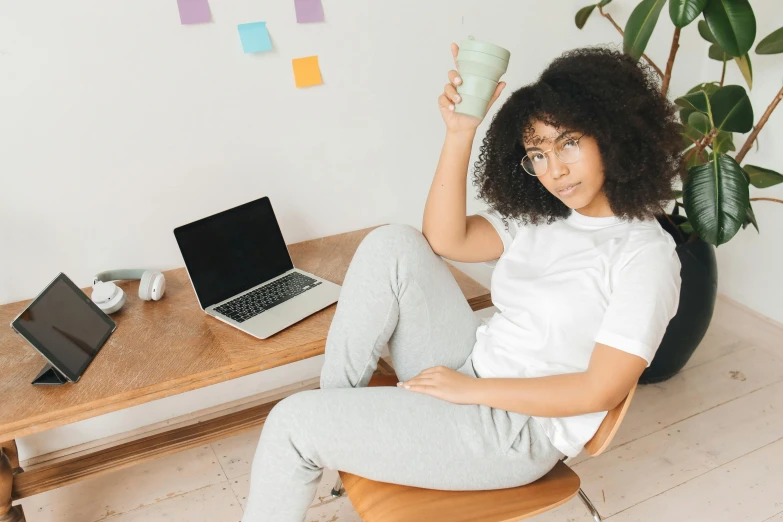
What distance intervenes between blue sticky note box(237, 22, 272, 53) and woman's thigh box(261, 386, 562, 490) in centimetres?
96

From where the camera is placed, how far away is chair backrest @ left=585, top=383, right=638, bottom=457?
3.83ft

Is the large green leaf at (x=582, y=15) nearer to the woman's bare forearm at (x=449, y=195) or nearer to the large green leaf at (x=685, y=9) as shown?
the large green leaf at (x=685, y=9)

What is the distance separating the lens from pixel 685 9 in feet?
5.15

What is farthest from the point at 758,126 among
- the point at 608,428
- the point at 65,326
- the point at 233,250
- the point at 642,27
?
the point at 65,326

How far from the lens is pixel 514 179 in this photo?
4.71 ft

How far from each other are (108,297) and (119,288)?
0.14 ft

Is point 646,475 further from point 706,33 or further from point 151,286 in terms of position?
point 151,286

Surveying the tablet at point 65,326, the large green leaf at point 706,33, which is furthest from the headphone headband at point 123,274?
the large green leaf at point 706,33

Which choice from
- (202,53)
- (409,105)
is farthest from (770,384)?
(202,53)

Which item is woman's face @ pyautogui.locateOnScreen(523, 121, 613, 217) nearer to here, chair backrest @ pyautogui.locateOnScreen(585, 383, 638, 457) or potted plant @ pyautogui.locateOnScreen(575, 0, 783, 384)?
potted plant @ pyautogui.locateOnScreen(575, 0, 783, 384)

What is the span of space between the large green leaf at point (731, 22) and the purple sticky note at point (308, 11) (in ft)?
3.17

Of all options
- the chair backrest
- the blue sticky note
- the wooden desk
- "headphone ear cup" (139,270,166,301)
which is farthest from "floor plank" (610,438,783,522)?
the blue sticky note

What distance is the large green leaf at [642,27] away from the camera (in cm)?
173

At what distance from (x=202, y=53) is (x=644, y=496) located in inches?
62.9
